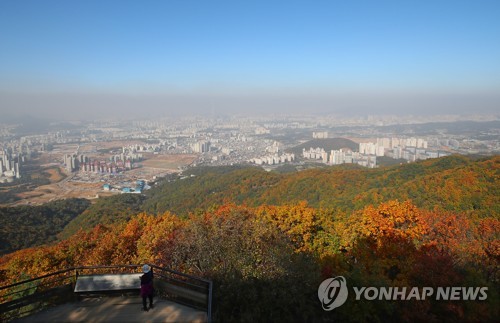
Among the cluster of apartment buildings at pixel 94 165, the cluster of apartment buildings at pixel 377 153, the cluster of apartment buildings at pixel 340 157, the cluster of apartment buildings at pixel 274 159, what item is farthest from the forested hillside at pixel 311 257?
the cluster of apartment buildings at pixel 94 165

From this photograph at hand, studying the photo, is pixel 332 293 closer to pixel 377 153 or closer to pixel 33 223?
pixel 33 223

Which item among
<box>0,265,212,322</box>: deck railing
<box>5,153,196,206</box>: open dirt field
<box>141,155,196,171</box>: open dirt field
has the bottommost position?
<box>5,153,196,206</box>: open dirt field

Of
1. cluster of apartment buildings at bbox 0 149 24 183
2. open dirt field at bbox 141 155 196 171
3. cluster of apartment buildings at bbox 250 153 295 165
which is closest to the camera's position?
cluster of apartment buildings at bbox 0 149 24 183

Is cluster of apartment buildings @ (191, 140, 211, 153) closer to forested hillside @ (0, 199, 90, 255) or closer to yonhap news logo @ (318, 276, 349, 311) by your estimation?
forested hillside @ (0, 199, 90, 255)

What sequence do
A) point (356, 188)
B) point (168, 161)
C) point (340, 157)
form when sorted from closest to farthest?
point (356, 188) < point (340, 157) < point (168, 161)

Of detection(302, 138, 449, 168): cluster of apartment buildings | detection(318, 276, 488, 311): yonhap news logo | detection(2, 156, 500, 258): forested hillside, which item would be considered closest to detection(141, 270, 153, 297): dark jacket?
detection(318, 276, 488, 311): yonhap news logo

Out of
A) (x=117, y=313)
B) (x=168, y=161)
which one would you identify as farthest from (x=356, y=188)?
(x=168, y=161)
